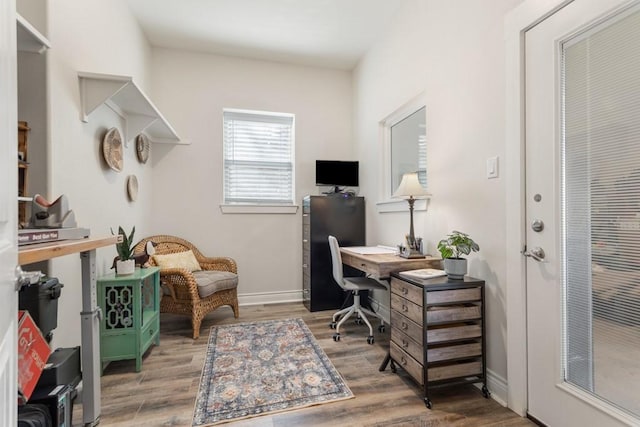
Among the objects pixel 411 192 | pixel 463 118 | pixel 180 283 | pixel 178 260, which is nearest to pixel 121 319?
pixel 180 283

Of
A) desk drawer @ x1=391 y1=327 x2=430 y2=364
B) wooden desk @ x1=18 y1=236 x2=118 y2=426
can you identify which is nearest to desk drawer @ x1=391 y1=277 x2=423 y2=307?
desk drawer @ x1=391 y1=327 x2=430 y2=364

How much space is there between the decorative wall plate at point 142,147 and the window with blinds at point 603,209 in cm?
326

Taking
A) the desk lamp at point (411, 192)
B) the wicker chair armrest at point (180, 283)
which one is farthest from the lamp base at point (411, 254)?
the wicker chair armrest at point (180, 283)

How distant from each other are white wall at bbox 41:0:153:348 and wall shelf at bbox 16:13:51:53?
73 mm

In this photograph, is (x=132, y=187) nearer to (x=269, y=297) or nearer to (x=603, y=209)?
(x=269, y=297)

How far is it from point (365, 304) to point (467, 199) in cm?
181

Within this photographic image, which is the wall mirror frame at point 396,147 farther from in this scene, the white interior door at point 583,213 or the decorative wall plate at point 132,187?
the decorative wall plate at point 132,187

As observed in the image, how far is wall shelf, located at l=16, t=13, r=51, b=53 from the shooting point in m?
1.37

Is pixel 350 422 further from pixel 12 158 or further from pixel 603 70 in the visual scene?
pixel 603 70

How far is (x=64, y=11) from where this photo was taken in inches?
68.9

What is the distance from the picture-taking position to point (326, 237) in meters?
3.31

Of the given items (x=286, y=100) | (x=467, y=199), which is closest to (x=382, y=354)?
(x=467, y=199)

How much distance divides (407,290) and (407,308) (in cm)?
11

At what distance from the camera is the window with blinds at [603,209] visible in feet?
3.81
